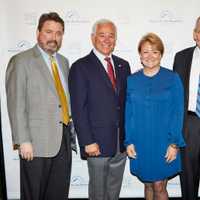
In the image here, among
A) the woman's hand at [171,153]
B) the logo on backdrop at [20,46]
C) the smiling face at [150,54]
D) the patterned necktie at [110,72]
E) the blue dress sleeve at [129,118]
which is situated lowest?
the woman's hand at [171,153]

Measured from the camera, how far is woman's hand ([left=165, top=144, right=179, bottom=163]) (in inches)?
97.2

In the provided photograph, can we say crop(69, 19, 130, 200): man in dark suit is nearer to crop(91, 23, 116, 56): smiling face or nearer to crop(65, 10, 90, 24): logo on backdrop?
crop(91, 23, 116, 56): smiling face

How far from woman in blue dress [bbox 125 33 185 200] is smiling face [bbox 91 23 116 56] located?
0.77 ft

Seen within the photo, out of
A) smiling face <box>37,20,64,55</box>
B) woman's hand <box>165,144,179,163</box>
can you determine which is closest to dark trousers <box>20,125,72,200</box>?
smiling face <box>37,20,64,55</box>

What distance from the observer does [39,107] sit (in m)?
2.47

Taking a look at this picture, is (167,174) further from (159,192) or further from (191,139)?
(191,139)

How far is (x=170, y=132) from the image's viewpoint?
2.46m

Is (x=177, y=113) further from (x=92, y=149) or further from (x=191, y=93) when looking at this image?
(x=92, y=149)

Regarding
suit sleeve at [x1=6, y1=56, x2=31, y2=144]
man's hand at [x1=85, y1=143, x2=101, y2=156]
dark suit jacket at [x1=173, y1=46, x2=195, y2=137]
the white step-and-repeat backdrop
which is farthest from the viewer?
the white step-and-repeat backdrop

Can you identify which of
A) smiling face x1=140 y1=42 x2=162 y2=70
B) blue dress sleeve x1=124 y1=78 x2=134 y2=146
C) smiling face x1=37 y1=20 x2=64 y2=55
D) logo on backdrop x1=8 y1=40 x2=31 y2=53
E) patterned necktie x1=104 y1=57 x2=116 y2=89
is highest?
smiling face x1=37 y1=20 x2=64 y2=55

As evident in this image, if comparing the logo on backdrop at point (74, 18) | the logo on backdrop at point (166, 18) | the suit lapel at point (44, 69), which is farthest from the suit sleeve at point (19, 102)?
the logo on backdrop at point (166, 18)

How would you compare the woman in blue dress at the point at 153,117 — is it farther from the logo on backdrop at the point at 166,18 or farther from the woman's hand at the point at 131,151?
the logo on backdrop at the point at 166,18

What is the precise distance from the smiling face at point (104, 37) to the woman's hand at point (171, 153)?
0.88m

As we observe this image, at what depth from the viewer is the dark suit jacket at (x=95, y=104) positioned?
8.16 ft
